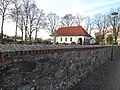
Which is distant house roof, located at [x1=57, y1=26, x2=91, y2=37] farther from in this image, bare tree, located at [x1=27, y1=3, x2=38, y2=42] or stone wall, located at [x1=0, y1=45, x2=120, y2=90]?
stone wall, located at [x1=0, y1=45, x2=120, y2=90]

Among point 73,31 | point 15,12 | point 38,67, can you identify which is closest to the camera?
point 38,67

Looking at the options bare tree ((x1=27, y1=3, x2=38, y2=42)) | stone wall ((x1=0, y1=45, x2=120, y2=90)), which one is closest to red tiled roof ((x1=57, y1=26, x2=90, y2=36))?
bare tree ((x1=27, y1=3, x2=38, y2=42))

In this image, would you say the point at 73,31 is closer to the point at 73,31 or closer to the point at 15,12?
the point at 73,31

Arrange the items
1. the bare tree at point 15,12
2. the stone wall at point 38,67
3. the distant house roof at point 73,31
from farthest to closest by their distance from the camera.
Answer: the distant house roof at point 73,31
the bare tree at point 15,12
the stone wall at point 38,67

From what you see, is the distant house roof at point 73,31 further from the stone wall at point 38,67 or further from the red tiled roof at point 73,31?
the stone wall at point 38,67

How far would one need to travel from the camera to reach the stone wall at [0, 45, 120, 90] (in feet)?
12.1

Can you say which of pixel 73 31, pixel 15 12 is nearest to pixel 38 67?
pixel 15 12

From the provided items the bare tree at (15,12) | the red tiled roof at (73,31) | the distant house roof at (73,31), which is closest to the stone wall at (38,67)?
the bare tree at (15,12)

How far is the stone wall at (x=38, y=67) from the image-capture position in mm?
3688

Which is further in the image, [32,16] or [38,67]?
[32,16]

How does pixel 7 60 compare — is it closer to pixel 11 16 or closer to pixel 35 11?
pixel 11 16

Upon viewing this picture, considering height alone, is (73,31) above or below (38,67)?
above

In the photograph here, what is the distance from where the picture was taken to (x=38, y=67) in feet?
15.9

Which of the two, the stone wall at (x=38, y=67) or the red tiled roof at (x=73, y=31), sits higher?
the red tiled roof at (x=73, y=31)
